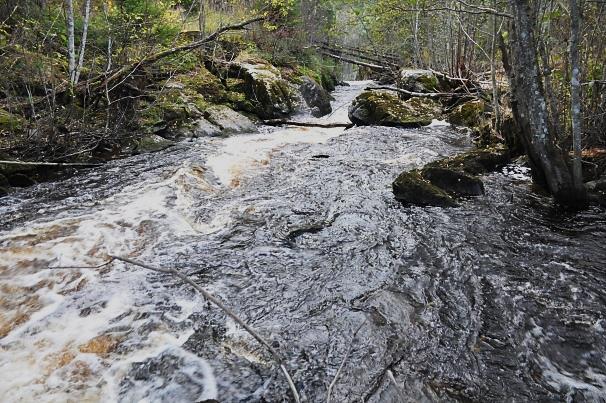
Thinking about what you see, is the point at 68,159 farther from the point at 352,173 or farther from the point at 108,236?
the point at 352,173

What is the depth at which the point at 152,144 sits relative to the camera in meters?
8.68

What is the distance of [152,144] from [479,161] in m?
6.55

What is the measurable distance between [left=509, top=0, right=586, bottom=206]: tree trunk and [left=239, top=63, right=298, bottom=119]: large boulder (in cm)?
814

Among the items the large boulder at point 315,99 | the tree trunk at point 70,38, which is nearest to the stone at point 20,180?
the tree trunk at point 70,38

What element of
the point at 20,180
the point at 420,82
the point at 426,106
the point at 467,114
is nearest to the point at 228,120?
the point at 20,180

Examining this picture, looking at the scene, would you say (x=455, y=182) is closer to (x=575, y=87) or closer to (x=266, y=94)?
(x=575, y=87)

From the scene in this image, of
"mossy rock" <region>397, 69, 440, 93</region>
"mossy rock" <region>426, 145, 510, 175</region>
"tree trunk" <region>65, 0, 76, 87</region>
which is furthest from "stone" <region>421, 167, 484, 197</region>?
"mossy rock" <region>397, 69, 440, 93</region>

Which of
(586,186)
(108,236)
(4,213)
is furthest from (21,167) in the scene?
(586,186)

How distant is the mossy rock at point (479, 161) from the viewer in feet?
22.2

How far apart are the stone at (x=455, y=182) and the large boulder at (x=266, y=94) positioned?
7.32m

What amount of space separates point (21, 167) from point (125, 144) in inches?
91.0

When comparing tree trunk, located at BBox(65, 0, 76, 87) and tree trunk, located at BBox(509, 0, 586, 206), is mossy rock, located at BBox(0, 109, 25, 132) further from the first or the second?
tree trunk, located at BBox(509, 0, 586, 206)

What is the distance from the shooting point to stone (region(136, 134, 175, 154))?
8.45 m

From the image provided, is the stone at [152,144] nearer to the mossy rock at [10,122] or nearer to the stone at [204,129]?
the stone at [204,129]
